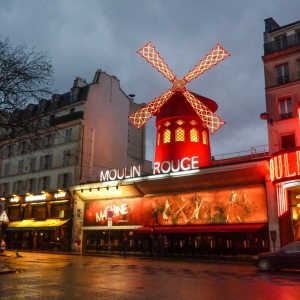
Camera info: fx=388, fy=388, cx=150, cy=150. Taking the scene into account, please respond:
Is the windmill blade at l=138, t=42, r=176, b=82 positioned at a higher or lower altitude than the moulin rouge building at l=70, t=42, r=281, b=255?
higher

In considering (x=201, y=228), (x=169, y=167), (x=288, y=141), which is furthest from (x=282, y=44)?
(x=201, y=228)

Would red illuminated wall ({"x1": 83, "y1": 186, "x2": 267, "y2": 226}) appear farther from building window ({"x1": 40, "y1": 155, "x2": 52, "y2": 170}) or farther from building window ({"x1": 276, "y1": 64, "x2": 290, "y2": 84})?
building window ({"x1": 40, "y1": 155, "x2": 52, "y2": 170})

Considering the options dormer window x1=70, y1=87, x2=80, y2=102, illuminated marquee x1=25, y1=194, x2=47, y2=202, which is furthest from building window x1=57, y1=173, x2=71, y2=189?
dormer window x1=70, y1=87, x2=80, y2=102

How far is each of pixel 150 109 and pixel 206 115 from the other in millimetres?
3819

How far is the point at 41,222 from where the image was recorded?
2908 cm

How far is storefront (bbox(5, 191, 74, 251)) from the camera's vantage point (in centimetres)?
2716

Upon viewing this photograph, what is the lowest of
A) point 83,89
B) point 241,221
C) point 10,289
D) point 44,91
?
point 10,289

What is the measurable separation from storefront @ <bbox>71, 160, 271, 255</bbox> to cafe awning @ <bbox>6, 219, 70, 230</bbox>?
210 cm

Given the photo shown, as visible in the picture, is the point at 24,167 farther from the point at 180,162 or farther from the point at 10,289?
the point at 10,289

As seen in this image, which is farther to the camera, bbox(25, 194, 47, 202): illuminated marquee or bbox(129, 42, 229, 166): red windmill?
bbox(25, 194, 47, 202): illuminated marquee

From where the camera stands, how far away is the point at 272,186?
59.0 ft

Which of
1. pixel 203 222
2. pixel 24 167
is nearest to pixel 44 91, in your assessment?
pixel 203 222

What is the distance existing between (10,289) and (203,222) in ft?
45.4

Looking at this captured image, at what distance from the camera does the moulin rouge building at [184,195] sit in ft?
61.0
